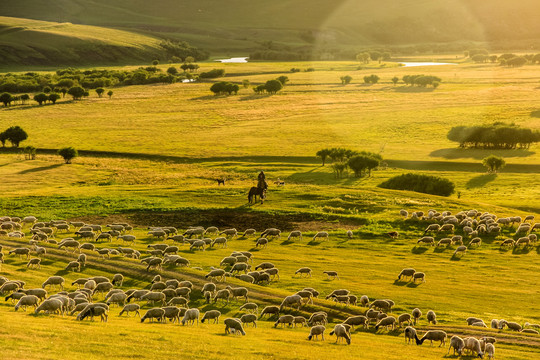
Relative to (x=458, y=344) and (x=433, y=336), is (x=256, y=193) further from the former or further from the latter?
(x=458, y=344)

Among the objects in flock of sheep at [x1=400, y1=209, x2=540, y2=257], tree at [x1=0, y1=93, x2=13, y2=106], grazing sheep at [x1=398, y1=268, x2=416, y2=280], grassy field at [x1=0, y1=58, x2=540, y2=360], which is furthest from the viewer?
tree at [x1=0, y1=93, x2=13, y2=106]

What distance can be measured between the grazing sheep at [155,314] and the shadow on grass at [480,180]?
185ft

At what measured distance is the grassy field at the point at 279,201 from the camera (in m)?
22.4

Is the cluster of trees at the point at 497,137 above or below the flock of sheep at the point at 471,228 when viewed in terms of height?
above

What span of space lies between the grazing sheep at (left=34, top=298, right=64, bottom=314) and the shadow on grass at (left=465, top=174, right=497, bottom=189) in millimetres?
59658

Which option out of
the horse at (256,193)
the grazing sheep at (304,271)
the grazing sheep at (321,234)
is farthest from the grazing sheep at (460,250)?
the horse at (256,193)

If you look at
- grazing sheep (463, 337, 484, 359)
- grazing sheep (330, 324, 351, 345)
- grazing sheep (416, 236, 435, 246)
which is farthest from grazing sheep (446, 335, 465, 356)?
grazing sheep (416, 236, 435, 246)

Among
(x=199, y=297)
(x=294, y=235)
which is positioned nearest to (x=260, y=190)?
(x=294, y=235)

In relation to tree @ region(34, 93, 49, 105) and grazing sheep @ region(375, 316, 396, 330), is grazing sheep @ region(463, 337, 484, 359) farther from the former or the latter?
tree @ region(34, 93, 49, 105)

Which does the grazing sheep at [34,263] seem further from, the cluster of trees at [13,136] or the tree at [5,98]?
the tree at [5,98]

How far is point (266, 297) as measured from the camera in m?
29.9

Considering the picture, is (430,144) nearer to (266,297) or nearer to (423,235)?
(423,235)

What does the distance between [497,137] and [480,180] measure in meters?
24.6

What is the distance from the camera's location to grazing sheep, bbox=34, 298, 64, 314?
23222 millimetres
